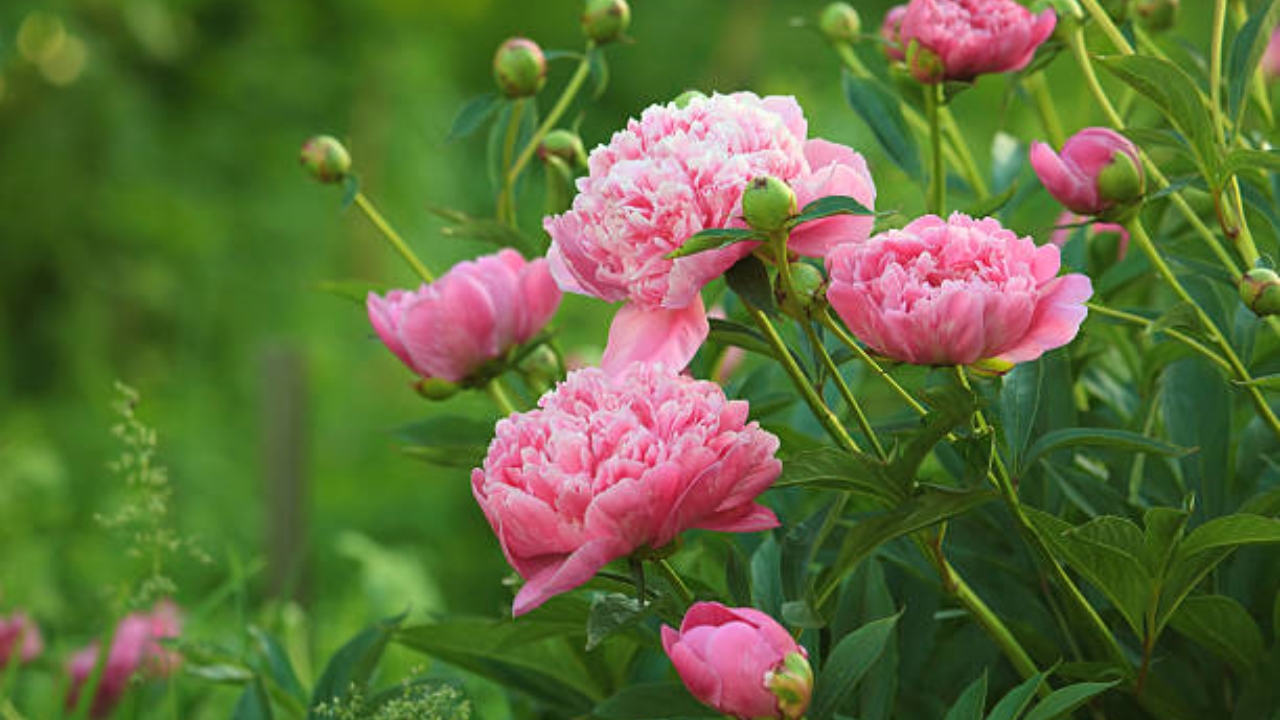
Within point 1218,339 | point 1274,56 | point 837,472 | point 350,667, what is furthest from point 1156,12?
point 1274,56

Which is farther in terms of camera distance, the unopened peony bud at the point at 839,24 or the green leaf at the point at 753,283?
the unopened peony bud at the point at 839,24

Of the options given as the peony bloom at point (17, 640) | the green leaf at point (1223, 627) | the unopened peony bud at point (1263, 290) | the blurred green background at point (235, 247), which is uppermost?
the unopened peony bud at point (1263, 290)

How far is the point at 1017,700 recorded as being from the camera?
1.58 ft

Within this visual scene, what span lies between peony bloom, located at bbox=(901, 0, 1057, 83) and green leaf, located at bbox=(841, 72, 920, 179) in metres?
0.06

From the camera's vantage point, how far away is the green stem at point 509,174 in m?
0.68

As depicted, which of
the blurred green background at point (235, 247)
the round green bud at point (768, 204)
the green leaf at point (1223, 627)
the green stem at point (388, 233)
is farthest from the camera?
the blurred green background at point (235, 247)

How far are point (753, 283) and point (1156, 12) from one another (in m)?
0.33

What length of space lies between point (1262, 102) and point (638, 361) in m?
0.39

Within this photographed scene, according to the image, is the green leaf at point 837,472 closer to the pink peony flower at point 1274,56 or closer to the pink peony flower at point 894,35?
the pink peony flower at point 894,35

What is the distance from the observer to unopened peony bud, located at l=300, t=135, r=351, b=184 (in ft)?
2.19

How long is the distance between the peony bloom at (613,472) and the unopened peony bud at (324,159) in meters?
0.24

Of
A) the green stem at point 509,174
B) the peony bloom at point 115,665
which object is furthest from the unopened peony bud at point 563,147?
the peony bloom at point 115,665

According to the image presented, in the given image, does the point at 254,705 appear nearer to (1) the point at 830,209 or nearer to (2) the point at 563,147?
(2) the point at 563,147

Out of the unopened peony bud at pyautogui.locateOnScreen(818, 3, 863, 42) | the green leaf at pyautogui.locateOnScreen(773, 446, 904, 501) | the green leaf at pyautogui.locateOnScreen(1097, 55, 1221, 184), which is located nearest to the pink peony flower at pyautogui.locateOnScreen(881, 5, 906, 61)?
the unopened peony bud at pyautogui.locateOnScreen(818, 3, 863, 42)
